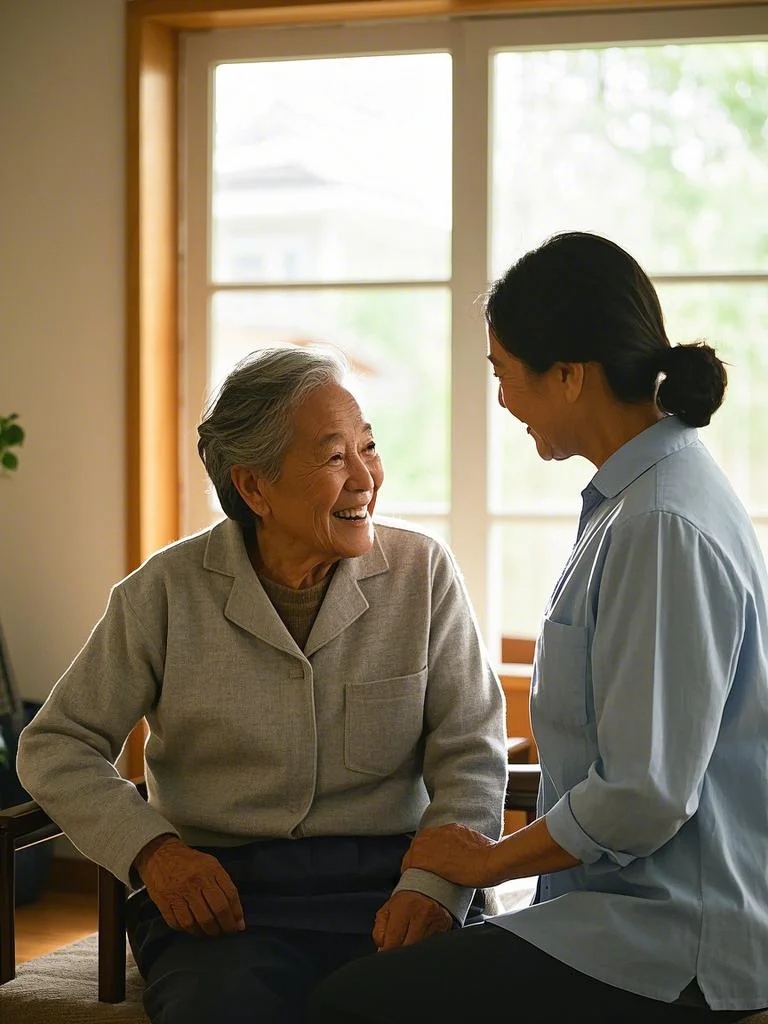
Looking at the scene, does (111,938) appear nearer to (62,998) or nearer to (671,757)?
(62,998)

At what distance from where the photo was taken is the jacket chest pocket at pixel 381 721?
6.51 feet

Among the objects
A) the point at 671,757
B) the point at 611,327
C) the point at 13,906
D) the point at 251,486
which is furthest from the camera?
the point at 251,486

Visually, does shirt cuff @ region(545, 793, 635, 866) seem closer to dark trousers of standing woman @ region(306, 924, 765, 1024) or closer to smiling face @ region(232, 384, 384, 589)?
dark trousers of standing woman @ region(306, 924, 765, 1024)

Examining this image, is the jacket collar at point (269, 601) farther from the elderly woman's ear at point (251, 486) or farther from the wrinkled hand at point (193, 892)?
the wrinkled hand at point (193, 892)

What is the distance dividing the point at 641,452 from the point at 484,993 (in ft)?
2.11

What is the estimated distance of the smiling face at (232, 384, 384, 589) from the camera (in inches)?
79.4

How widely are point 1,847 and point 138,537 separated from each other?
1529 mm

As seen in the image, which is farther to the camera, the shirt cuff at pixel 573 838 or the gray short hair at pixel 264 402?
the gray short hair at pixel 264 402

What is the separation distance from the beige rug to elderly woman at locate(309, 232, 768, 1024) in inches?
19.0

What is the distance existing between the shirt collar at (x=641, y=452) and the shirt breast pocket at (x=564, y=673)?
175mm

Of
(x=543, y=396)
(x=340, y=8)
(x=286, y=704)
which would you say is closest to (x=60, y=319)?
(x=340, y=8)

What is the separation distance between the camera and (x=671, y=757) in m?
1.41

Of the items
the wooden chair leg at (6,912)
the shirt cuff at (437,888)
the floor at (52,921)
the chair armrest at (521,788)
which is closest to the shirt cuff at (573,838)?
the shirt cuff at (437,888)

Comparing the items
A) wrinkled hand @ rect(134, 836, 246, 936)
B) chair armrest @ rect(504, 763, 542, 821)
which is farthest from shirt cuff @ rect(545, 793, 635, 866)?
chair armrest @ rect(504, 763, 542, 821)
